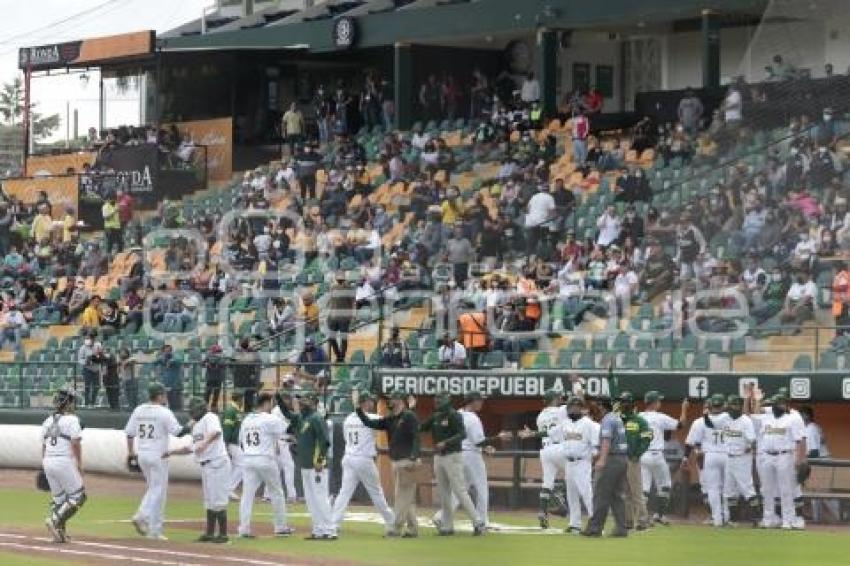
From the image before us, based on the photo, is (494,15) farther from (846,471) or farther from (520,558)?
(520,558)

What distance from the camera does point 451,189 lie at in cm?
2934

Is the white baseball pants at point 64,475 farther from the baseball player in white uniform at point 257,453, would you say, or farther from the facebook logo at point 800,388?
the facebook logo at point 800,388

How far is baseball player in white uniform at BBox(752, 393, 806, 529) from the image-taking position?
19625mm

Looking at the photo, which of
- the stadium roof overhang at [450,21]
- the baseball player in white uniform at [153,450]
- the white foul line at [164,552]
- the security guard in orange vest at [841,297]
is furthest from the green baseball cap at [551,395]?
the stadium roof overhang at [450,21]

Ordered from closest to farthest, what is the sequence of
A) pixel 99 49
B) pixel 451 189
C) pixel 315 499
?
pixel 315 499 → pixel 451 189 → pixel 99 49

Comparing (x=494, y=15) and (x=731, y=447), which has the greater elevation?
(x=494, y=15)

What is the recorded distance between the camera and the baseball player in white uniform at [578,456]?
19.2 meters

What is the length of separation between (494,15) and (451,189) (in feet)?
13.5

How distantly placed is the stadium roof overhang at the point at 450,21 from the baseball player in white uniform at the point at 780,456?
31.2ft

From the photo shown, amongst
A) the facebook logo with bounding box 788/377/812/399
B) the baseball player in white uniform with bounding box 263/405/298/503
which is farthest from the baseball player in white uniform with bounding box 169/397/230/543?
the facebook logo with bounding box 788/377/812/399

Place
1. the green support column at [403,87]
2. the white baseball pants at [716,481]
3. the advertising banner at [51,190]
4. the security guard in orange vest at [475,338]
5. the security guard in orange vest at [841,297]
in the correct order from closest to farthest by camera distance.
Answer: the white baseball pants at [716,481] → the security guard in orange vest at [841,297] → the security guard in orange vest at [475,338] → the green support column at [403,87] → the advertising banner at [51,190]

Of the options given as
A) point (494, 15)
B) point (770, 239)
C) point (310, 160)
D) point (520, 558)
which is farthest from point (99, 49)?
point (520, 558)

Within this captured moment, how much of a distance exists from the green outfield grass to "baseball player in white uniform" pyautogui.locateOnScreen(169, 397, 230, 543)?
0.24 metres

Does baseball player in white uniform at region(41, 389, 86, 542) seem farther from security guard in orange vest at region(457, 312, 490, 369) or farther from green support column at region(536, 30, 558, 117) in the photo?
green support column at region(536, 30, 558, 117)
